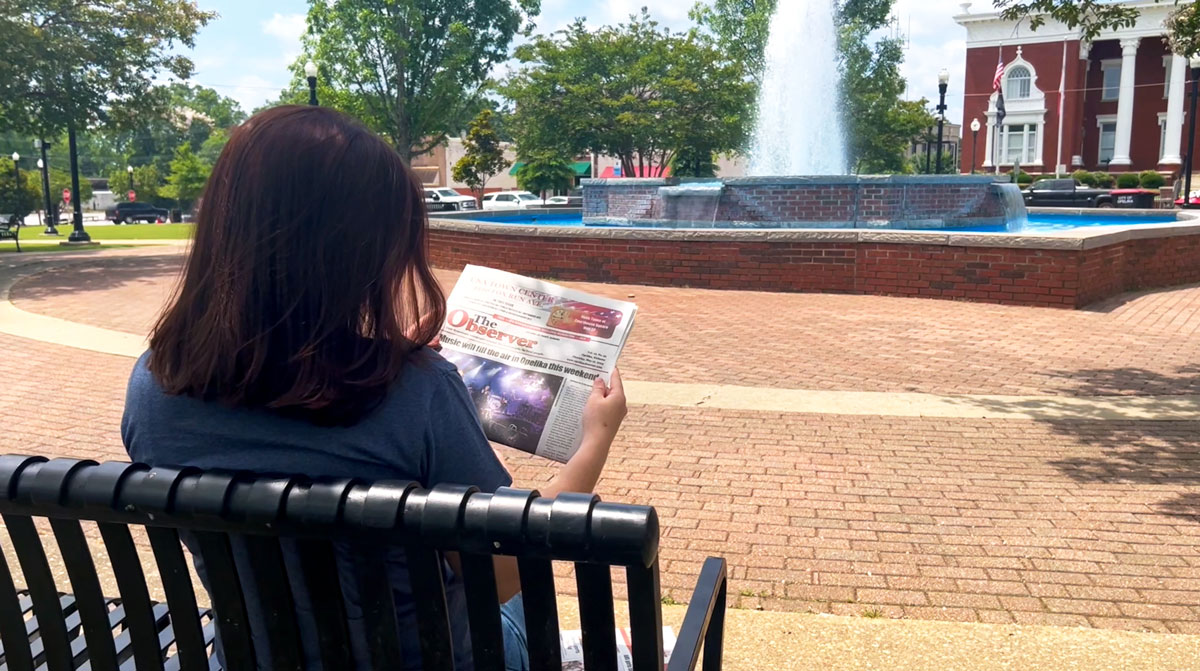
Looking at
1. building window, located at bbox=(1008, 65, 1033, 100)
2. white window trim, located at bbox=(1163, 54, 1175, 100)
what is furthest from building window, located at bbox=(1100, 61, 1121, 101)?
building window, located at bbox=(1008, 65, 1033, 100)

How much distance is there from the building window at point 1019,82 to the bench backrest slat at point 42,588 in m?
62.9

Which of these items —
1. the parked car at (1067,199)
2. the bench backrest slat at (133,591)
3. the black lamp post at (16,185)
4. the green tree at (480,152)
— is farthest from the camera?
the green tree at (480,152)

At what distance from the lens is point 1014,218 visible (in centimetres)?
1616

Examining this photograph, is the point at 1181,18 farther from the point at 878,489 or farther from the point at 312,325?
the point at 312,325

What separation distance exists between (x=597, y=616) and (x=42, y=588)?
3.24 feet

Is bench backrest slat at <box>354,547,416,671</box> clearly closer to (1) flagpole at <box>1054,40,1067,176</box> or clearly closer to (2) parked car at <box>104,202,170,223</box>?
(1) flagpole at <box>1054,40,1067,176</box>

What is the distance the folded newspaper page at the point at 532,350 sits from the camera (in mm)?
2188

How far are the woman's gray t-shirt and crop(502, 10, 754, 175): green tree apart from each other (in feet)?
124

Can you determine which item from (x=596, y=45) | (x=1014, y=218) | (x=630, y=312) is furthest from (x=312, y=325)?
(x=596, y=45)

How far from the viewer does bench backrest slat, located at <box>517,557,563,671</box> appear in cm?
137

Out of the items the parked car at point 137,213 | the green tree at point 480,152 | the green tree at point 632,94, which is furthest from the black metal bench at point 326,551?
the parked car at point 137,213

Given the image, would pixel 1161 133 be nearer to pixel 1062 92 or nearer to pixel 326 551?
pixel 1062 92

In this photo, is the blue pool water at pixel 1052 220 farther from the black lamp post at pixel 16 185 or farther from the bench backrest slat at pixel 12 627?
the black lamp post at pixel 16 185

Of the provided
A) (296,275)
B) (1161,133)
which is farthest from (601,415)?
(1161,133)
